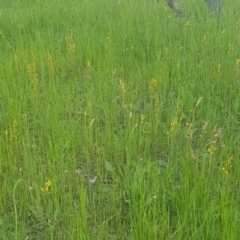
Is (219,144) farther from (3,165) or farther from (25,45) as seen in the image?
(25,45)

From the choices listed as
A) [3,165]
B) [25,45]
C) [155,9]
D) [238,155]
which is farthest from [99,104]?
[155,9]

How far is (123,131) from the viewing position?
2.89 m

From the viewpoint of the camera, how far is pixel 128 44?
4.25m

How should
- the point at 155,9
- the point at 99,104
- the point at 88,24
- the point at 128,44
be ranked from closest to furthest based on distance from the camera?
the point at 99,104
the point at 128,44
the point at 88,24
the point at 155,9

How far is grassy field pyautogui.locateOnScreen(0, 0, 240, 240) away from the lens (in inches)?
79.9

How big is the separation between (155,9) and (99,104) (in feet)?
9.20

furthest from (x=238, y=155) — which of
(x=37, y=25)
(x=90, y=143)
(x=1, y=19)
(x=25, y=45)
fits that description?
(x=1, y=19)

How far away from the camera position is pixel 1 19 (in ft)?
17.6

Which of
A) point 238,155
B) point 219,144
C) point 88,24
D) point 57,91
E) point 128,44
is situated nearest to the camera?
point 238,155

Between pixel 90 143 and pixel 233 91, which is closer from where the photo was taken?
pixel 90 143

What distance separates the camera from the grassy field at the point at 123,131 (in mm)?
2029

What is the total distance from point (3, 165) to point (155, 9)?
3737 mm

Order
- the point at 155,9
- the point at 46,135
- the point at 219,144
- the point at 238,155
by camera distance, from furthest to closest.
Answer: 1. the point at 155,9
2. the point at 46,135
3. the point at 219,144
4. the point at 238,155

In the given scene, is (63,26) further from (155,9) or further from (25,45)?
(155,9)
